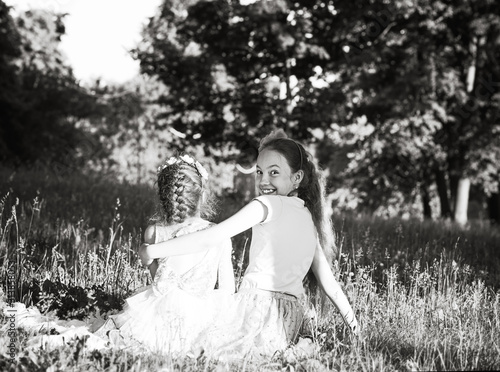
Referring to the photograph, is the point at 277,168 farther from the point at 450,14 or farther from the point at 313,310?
the point at 450,14

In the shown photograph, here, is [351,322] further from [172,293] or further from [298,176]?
[172,293]

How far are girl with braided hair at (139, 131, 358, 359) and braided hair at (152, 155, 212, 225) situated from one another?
43 centimetres

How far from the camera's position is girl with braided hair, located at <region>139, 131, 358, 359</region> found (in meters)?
3.84

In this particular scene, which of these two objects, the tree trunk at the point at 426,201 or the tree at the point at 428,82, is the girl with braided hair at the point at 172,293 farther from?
the tree trunk at the point at 426,201

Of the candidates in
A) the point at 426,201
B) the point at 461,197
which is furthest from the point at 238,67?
the point at 426,201

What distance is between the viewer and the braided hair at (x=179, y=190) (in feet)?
13.7

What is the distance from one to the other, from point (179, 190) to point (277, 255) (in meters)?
0.80

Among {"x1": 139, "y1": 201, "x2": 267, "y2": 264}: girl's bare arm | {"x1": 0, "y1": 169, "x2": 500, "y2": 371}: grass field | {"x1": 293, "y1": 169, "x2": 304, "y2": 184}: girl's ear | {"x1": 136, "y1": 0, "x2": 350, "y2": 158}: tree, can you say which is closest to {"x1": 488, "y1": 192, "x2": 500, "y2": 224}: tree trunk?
{"x1": 136, "y1": 0, "x2": 350, "y2": 158}: tree

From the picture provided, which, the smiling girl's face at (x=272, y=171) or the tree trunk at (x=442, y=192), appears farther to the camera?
the tree trunk at (x=442, y=192)

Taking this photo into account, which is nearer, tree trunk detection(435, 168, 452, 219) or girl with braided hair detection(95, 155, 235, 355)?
girl with braided hair detection(95, 155, 235, 355)

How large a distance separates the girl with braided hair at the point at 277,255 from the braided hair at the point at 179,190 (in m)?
0.43

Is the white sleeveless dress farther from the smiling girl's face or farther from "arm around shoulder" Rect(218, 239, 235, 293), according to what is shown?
the smiling girl's face

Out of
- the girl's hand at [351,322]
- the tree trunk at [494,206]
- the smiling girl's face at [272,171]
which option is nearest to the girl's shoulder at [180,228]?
the smiling girl's face at [272,171]

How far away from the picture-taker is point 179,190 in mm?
4176
